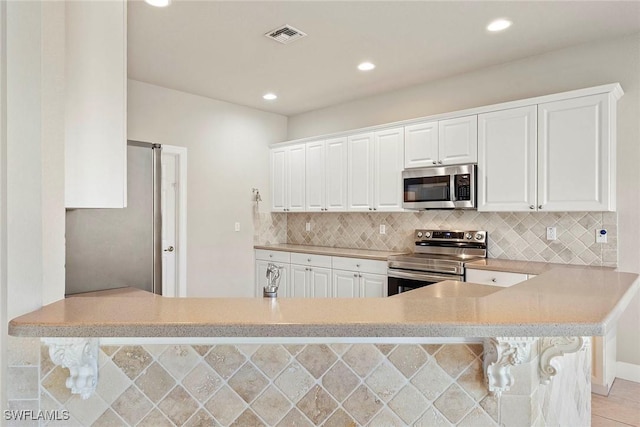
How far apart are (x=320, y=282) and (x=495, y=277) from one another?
192cm

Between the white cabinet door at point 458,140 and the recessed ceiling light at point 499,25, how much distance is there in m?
0.77

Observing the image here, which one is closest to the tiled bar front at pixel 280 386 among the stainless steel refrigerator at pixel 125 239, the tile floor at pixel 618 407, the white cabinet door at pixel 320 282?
the stainless steel refrigerator at pixel 125 239

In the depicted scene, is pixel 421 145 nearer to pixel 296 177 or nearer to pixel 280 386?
pixel 296 177

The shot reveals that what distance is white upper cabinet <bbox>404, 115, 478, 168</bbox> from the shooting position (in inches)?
141

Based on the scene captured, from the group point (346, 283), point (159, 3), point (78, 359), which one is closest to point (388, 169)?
point (346, 283)

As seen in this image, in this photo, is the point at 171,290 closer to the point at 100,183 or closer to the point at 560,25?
the point at 100,183

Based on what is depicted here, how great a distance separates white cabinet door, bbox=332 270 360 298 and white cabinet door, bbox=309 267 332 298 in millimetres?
87

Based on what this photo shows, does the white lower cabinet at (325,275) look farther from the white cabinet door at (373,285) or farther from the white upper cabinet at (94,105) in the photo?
→ the white upper cabinet at (94,105)

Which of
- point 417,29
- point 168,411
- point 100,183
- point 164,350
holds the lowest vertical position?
point 168,411

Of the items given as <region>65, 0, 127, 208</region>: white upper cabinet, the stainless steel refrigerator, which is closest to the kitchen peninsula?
<region>65, 0, 127, 208</region>: white upper cabinet

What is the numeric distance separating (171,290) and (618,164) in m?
4.27

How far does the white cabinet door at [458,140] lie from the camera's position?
3.55 metres

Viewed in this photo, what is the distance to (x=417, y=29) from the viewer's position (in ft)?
9.78

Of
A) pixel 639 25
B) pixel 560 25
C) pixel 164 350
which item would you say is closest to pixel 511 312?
pixel 164 350
